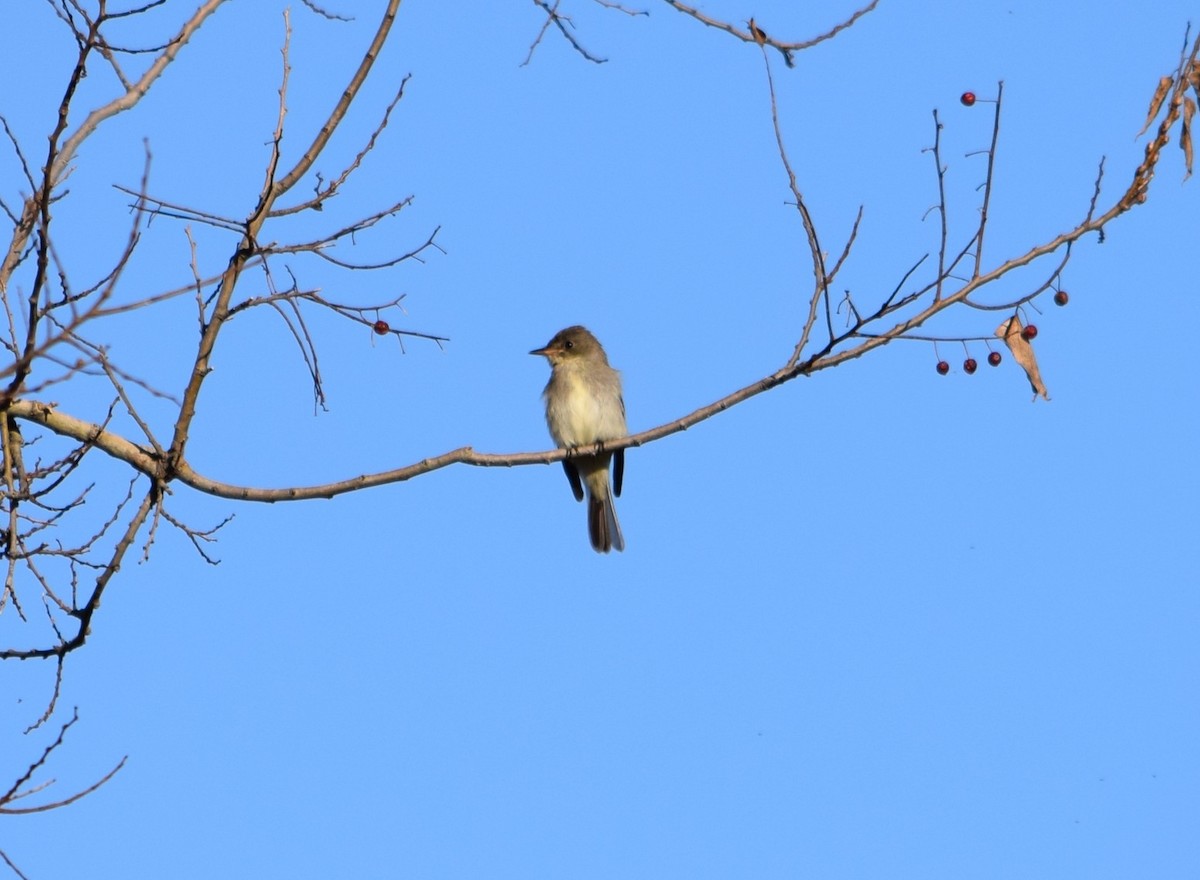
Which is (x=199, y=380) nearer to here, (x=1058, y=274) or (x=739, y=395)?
(x=739, y=395)

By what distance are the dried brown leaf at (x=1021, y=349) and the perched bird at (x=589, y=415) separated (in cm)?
433

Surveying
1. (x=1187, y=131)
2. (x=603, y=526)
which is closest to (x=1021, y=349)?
(x=1187, y=131)

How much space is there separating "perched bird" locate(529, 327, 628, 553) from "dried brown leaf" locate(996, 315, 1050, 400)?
4327 millimetres

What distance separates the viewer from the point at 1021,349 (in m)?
4.97

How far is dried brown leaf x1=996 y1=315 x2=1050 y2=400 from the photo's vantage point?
194 inches

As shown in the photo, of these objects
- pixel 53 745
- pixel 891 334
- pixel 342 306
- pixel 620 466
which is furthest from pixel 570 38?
pixel 620 466

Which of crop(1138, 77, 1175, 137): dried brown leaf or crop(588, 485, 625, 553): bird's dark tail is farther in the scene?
crop(588, 485, 625, 553): bird's dark tail

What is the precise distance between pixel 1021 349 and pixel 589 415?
14.7 feet

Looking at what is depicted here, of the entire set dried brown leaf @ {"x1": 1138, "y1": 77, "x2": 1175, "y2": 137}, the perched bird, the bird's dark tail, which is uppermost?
the perched bird

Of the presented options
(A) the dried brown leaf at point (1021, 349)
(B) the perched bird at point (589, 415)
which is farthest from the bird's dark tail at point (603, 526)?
(A) the dried brown leaf at point (1021, 349)

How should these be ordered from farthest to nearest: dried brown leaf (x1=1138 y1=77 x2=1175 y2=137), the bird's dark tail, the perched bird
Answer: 1. the bird's dark tail
2. the perched bird
3. dried brown leaf (x1=1138 y1=77 x2=1175 y2=137)

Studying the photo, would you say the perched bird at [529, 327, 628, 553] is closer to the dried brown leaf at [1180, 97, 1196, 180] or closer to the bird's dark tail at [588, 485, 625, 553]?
the bird's dark tail at [588, 485, 625, 553]

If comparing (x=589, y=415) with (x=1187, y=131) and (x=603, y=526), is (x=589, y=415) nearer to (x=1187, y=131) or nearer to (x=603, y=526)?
(x=603, y=526)

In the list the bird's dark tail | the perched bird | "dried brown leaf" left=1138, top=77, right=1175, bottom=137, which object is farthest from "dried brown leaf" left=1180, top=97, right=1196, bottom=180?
the bird's dark tail
